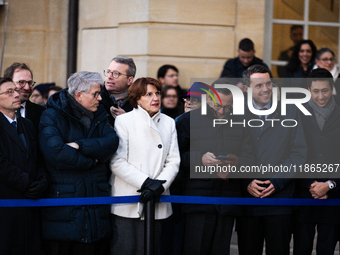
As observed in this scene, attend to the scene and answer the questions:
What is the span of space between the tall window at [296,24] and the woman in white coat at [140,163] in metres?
4.11

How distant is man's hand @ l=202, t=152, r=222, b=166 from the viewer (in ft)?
14.0

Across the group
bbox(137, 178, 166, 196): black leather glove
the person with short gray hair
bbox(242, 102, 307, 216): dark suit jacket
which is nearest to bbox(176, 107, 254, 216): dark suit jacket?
bbox(242, 102, 307, 216): dark suit jacket

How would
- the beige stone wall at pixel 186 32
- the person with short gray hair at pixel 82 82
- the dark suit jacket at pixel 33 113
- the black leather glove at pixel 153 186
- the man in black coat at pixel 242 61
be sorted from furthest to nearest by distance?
1. the beige stone wall at pixel 186 32
2. the man in black coat at pixel 242 61
3. the dark suit jacket at pixel 33 113
4. the person with short gray hair at pixel 82 82
5. the black leather glove at pixel 153 186

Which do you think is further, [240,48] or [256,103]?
[240,48]

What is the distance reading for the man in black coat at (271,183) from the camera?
14.3 feet

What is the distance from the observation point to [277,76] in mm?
8141

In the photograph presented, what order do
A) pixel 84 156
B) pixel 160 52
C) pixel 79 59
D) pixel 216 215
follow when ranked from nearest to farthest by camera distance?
pixel 84 156 < pixel 216 215 < pixel 160 52 < pixel 79 59

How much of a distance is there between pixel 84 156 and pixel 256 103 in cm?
163

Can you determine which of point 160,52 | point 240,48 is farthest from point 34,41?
point 240,48

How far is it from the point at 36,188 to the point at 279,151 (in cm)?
202

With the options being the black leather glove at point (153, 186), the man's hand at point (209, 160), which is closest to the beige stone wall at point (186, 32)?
the man's hand at point (209, 160)

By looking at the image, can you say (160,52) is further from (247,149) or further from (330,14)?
(247,149)

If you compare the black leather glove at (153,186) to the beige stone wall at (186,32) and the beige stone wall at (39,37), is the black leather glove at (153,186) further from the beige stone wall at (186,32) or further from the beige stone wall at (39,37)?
the beige stone wall at (39,37)

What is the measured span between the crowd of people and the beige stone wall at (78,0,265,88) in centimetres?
271
